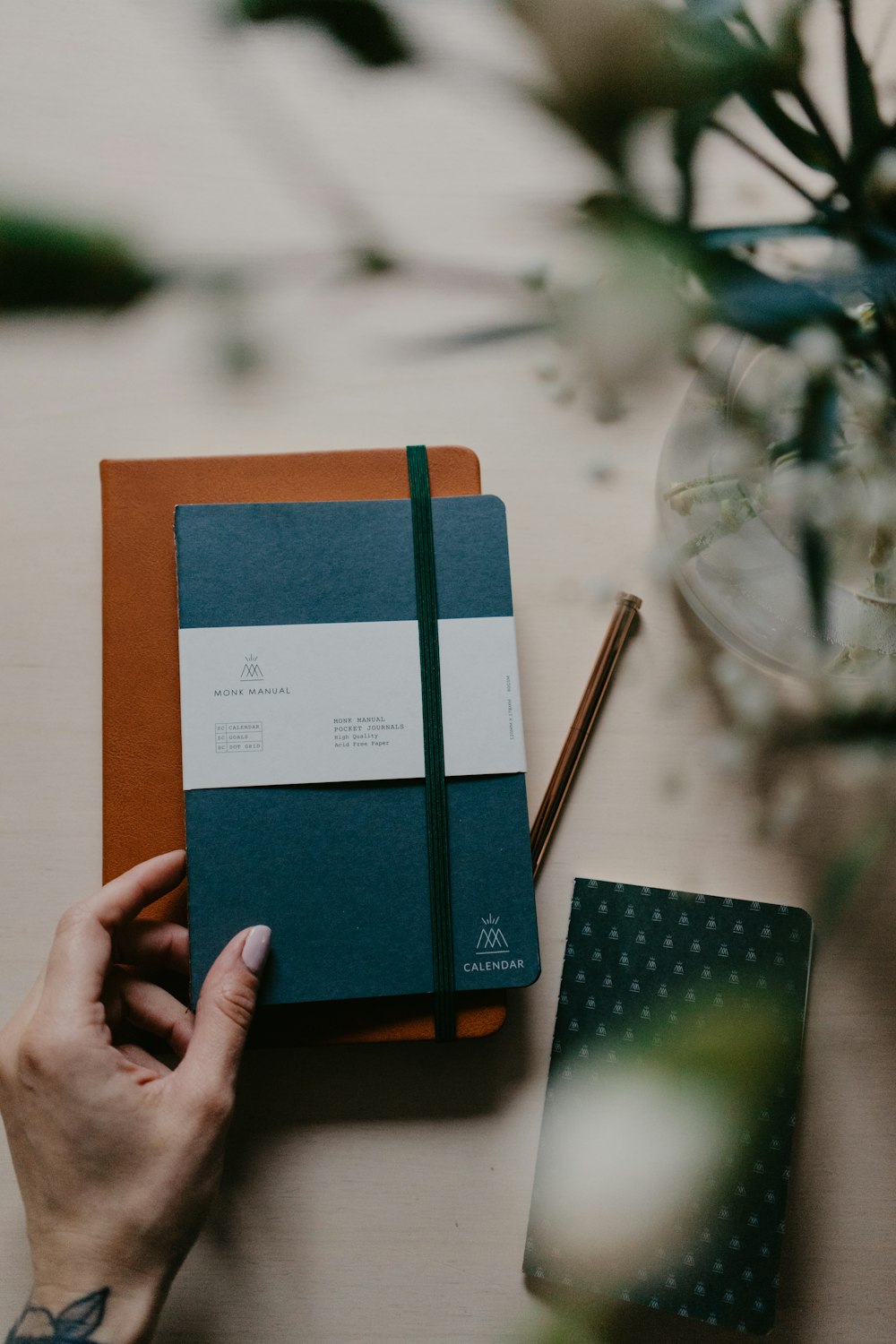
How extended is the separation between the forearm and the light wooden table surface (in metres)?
0.08

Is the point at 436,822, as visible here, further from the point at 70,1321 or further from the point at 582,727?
the point at 70,1321

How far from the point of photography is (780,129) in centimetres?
23

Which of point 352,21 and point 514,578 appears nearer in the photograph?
point 352,21

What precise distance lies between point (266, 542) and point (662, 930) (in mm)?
362

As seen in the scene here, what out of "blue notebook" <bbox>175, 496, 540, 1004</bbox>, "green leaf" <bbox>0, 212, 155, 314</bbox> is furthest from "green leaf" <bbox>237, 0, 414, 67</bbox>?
"blue notebook" <bbox>175, 496, 540, 1004</bbox>

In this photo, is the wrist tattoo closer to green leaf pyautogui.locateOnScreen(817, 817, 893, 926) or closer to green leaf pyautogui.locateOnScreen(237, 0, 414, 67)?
green leaf pyautogui.locateOnScreen(817, 817, 893, 926)

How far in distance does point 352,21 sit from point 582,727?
1.70 ft

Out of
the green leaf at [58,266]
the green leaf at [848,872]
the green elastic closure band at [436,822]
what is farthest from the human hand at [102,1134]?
the green leaf at [58,266]

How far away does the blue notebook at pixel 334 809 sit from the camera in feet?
1.95

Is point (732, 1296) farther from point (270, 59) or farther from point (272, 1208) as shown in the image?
point (270, 59)

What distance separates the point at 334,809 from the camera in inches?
23.7

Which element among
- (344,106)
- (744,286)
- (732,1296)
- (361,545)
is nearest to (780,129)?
(744,286)

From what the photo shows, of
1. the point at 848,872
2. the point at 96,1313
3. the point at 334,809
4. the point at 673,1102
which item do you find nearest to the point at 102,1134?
the point at 96,1313

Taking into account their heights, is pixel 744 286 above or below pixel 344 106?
below
